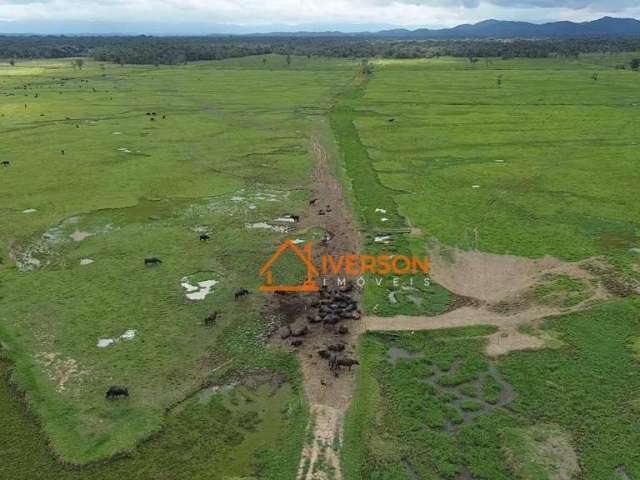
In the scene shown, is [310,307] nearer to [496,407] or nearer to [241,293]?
[241,293]

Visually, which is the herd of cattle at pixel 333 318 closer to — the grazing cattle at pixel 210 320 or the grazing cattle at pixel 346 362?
the grazing cattle at pixel 346 362

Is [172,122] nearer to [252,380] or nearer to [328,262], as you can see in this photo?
[328,262]

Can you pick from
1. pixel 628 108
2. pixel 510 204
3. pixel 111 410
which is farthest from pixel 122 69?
pixel 111 410

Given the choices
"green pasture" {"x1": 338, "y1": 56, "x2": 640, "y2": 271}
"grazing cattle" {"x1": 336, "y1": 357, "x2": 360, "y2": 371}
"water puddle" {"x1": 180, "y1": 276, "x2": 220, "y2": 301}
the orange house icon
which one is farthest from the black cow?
"green pasture" {"x1": 338, "y1": 56, "x2": 640, "y2": 271}

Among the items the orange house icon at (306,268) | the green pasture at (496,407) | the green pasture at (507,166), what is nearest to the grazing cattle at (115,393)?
the green pasture at (496,407)

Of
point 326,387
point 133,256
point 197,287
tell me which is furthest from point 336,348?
point 133,256

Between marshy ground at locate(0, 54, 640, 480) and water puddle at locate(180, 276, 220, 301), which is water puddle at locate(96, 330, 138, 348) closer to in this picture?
marshy ground at locate(0, 54, 640, 480)
